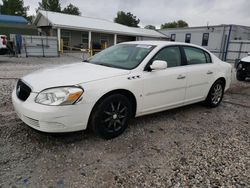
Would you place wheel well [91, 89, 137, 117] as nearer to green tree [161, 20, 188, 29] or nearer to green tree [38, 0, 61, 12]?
green tree [38, 0, 61, 12]

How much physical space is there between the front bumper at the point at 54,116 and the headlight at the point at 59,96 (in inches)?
2.3

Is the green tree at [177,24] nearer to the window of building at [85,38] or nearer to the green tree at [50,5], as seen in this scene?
the green tree at [50,5]

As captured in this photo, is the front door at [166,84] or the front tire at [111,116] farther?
the front door at [166,84]

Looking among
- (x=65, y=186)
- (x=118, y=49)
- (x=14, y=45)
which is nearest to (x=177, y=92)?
(x=118, y=49)

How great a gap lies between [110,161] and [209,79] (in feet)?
9.89

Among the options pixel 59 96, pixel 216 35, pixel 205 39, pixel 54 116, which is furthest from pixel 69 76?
pixel 205 39

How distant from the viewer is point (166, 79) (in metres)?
3.71

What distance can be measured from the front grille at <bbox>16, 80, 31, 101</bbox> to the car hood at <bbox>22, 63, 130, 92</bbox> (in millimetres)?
66

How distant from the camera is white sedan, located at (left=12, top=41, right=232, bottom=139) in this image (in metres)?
2.74

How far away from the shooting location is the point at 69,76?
3.04m

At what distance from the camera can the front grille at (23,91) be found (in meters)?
2.93

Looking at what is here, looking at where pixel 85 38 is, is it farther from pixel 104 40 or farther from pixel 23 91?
pixel 23 91

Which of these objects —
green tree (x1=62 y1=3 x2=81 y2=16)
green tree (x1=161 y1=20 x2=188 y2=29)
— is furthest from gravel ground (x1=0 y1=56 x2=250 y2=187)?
green tree (x1=161 y1=20 x2=188 y2=29)

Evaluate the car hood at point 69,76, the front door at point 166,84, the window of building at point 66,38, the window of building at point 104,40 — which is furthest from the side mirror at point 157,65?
the window of building at point 104,40
